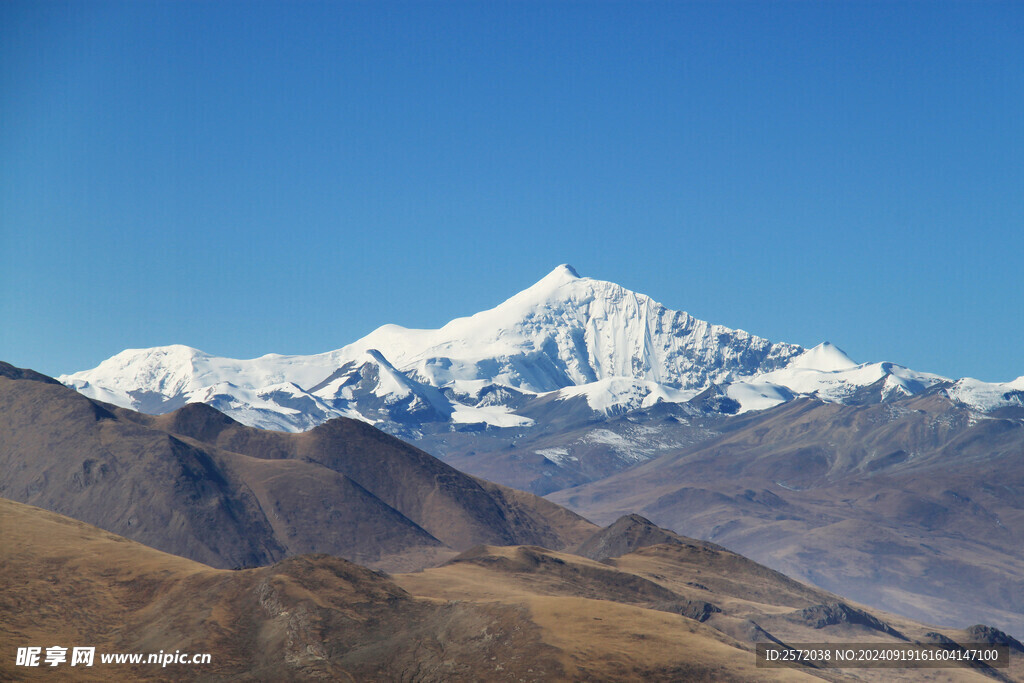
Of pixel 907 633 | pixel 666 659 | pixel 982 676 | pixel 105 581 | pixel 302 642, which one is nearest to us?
pixel 666 659

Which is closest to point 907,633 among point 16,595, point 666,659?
point 666,659

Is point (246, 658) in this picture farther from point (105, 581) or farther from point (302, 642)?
point (105, 581)

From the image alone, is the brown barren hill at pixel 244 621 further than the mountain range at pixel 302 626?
Yes

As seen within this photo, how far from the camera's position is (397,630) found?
392ft

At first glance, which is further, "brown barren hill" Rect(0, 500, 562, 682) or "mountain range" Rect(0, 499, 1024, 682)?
"brown barren hill" Rect(0, 500, 562, 682)

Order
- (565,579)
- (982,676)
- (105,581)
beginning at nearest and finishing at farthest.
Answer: (105,581) → (982,676) → (565,579)

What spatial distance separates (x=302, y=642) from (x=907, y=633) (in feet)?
394

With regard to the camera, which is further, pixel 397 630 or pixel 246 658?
pixel 397 630

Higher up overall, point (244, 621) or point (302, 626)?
point (244, 621)

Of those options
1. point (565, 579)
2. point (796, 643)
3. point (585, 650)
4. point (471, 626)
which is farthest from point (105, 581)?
point (796, 643)

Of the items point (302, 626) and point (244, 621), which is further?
point (244, 621)

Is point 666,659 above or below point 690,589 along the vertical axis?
below

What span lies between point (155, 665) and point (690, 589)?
109315 mm

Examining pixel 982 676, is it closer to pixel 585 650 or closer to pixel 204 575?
pixel 585 650
